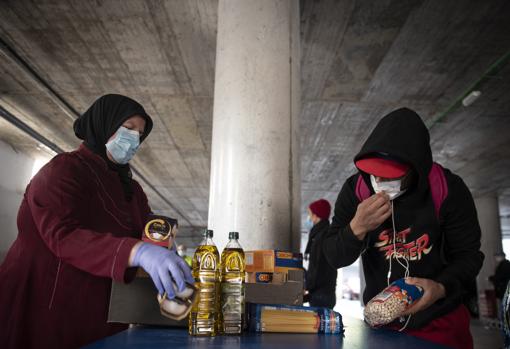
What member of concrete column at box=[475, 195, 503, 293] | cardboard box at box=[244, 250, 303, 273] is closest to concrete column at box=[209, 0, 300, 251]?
cardboard box at box=[244, 250, 303, 273]

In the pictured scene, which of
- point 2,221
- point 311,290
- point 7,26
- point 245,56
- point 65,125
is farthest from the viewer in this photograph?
point 2,221

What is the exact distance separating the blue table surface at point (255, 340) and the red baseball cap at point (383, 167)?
62cm

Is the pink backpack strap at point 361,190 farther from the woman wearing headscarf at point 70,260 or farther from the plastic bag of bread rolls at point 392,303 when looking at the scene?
the woman wearing headscarf at point 70,260

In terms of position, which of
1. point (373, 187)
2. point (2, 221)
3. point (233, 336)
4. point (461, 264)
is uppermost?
point (2, 221)

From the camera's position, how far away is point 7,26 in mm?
5457

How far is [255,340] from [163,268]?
372 mm

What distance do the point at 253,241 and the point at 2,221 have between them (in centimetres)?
925

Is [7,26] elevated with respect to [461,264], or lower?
elevated

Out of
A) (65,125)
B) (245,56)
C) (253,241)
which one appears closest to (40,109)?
(65,125)

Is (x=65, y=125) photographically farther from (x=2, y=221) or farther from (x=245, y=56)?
(x=245, y=56)

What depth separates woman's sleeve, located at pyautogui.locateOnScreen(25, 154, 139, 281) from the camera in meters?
1.29

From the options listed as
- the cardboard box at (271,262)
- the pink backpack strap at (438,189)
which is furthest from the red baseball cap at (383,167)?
the cardboard box at (271,262)

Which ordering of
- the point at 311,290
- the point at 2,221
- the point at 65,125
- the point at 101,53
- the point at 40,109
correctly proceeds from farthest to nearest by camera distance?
the point at 2,221, the point at 65,125, the point at 40,109, the point at 101,53, the point at 311,290

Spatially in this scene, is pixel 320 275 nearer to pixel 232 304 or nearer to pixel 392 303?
pixel 392 303
